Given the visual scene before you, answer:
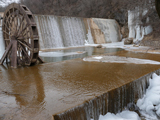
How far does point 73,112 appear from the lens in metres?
2.82

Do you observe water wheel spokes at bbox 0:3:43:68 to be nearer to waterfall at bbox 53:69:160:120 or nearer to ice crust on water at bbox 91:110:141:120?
waterfall at bbox 53:69:160:120

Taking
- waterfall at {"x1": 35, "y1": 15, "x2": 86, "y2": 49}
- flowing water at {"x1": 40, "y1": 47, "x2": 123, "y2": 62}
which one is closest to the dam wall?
waterfall at {"x1": 35, "y1": 15, "x2": 86, "y2": 49}

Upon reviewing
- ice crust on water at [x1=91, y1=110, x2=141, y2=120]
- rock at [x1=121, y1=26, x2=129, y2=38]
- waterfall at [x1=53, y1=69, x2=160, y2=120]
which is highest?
rock at [x1=121, y1=26, x2=129, y2=38]

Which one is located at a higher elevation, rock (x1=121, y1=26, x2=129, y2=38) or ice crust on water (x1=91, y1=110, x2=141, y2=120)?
rock (x1=121, y1=26, x2=129, y2=38)

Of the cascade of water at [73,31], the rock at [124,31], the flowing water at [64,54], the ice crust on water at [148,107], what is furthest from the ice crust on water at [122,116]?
the rock at [124,31]

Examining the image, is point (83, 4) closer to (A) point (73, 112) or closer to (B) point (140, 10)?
(B) point (140, 10)

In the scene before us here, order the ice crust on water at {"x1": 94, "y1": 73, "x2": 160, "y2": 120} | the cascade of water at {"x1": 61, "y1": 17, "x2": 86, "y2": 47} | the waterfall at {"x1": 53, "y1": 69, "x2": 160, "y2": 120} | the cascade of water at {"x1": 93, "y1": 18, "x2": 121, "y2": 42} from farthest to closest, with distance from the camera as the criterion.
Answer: the cascade of water at {"x1": 93, "y1": 18, "x2": 121, "y2": 42}
the cascade of water at {"x1": 61, "y1": 17, "x2": 86, "y2": 47}
the ice crust on water at {"x1": 94, "y1": 73, "x2": 160, "y2": 120}
the waterfall at {"x1": 53, "y1": 69, "x2": 160, "y2": 120}

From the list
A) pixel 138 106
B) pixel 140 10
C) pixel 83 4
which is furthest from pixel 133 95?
pixel 83 4

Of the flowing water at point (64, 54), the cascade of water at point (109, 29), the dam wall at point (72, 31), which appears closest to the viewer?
the flowing water at point (64, 54)

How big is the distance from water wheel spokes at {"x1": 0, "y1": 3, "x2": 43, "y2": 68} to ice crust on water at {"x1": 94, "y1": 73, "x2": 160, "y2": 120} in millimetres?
4005

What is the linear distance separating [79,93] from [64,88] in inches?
19.2

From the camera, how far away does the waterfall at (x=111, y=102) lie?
2875 millimetres

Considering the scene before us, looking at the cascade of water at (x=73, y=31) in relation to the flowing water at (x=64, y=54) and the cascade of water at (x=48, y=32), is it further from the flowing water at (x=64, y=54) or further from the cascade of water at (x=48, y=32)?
the flowing water at (x=64, y=54)

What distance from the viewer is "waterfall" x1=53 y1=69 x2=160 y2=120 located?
2.87 meters
